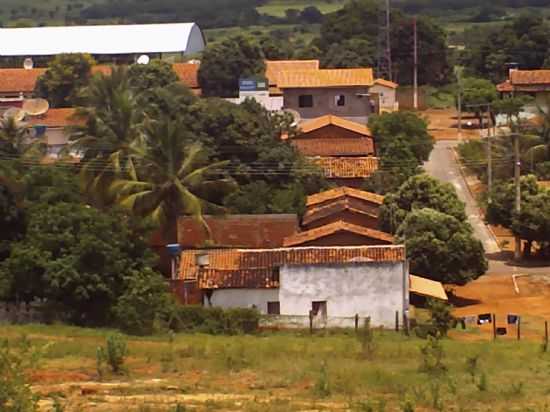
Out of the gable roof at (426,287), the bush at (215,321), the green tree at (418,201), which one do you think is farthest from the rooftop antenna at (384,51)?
the bush at (215,321)

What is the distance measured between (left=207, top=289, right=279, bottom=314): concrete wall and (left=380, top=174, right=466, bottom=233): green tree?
773 cm

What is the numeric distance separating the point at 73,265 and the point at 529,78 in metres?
44.1

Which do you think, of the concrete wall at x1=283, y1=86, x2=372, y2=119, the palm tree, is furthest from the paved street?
the palm tree

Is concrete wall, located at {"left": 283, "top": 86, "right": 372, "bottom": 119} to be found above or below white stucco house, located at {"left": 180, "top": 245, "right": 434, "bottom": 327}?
above

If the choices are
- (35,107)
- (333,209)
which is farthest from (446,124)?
(333,209)

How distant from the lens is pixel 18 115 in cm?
4603

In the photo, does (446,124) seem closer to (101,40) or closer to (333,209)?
(101,40)

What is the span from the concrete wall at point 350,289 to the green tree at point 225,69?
121 feet

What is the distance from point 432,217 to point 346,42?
46.8 meters

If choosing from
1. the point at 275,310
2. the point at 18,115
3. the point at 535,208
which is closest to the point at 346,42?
the point at 18,115

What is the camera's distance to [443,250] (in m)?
33.2

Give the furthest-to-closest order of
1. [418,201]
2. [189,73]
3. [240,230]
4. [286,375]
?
[189,73] → [418,201] → [240,230] → [286,375]

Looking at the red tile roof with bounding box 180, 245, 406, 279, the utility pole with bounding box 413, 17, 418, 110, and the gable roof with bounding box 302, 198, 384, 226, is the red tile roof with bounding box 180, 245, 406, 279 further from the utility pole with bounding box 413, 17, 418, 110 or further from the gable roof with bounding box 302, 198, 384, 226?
the utility pole with bounding box 413, 17, 418, 110

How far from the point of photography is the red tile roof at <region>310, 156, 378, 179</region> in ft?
145
